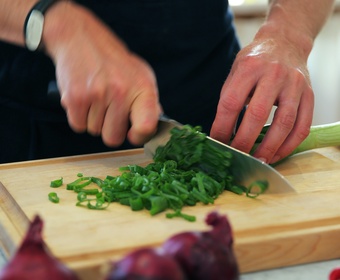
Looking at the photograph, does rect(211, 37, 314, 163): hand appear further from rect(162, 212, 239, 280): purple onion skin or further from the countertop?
rect(162, 212, 239, 280): purple onion skin

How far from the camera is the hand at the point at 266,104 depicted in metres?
1.89

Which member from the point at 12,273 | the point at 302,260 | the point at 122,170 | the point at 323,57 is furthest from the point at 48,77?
the point at 323,57

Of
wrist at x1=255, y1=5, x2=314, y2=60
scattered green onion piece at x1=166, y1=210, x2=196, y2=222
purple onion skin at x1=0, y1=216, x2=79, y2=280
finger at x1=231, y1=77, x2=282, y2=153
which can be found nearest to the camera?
purple onion skin at x1=0, y1=216, x2=79, y2=280

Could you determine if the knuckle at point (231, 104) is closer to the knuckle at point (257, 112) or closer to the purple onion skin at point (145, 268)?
the knuckle at point (257, 112)

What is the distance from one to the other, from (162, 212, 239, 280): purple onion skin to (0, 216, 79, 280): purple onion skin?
0.17 meters

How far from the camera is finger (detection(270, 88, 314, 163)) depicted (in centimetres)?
195

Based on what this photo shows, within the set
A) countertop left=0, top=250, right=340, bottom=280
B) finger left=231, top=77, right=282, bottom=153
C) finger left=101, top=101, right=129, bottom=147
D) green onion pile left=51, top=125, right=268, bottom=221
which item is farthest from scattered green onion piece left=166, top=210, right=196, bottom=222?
finger left=231, top=77, right=282, bottom=153

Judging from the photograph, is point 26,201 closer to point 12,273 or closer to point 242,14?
point 12,273

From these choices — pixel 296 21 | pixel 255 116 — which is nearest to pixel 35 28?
pixel 255 116

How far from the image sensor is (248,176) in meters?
1.74

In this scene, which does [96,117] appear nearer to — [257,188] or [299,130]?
[257,188]

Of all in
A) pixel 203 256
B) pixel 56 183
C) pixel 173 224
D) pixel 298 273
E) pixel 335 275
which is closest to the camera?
pixel 203 256

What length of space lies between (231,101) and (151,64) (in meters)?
0.43

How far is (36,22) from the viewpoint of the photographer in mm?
1740
